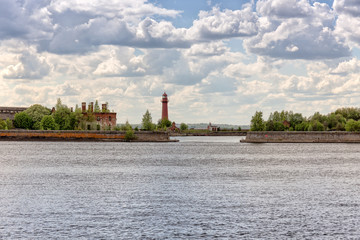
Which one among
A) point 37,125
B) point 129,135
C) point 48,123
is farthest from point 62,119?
point 129,135

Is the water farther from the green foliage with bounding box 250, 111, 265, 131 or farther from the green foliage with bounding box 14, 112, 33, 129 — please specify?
the green foliage with bounding box 14, 112, 33, 129

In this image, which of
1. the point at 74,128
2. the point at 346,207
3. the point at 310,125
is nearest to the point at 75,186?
the point at 346,207

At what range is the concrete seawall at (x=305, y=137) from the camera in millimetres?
152000

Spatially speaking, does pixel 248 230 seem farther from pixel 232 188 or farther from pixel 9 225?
pixel 232 188

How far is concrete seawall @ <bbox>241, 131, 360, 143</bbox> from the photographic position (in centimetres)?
15200

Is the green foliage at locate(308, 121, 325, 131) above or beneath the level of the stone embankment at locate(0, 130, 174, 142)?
above

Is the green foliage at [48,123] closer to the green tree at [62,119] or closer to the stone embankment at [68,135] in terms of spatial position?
the green tree at [62,119]

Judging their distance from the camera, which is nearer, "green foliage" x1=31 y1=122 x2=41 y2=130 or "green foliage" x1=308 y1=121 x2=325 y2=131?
"green foliage" x1=31 y1=122 x2=41 y2=130

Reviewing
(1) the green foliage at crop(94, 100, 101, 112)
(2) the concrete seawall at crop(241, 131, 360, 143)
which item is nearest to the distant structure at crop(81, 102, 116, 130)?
(1) the green foliage at crop(94, 100, 101, 112)

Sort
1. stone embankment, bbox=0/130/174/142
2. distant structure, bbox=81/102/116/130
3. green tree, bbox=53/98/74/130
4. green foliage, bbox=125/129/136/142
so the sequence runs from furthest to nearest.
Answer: distant structure, bbox=81/102/116/130 → green tree, bbox=53/98/74/130 → stone embankment, bbox=0/130/174/142 → green foliage, bbox=125/129/136/142

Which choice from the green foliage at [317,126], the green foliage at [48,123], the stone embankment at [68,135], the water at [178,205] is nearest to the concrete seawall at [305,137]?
the stone embankment at [68,135]

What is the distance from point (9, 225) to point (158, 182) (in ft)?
72.2

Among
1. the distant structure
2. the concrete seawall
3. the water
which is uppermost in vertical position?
the distant structure

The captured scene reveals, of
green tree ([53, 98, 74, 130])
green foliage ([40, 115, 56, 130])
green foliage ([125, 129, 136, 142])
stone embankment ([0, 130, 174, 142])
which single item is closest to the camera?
green foliage ([125, 129, 136, 142])
